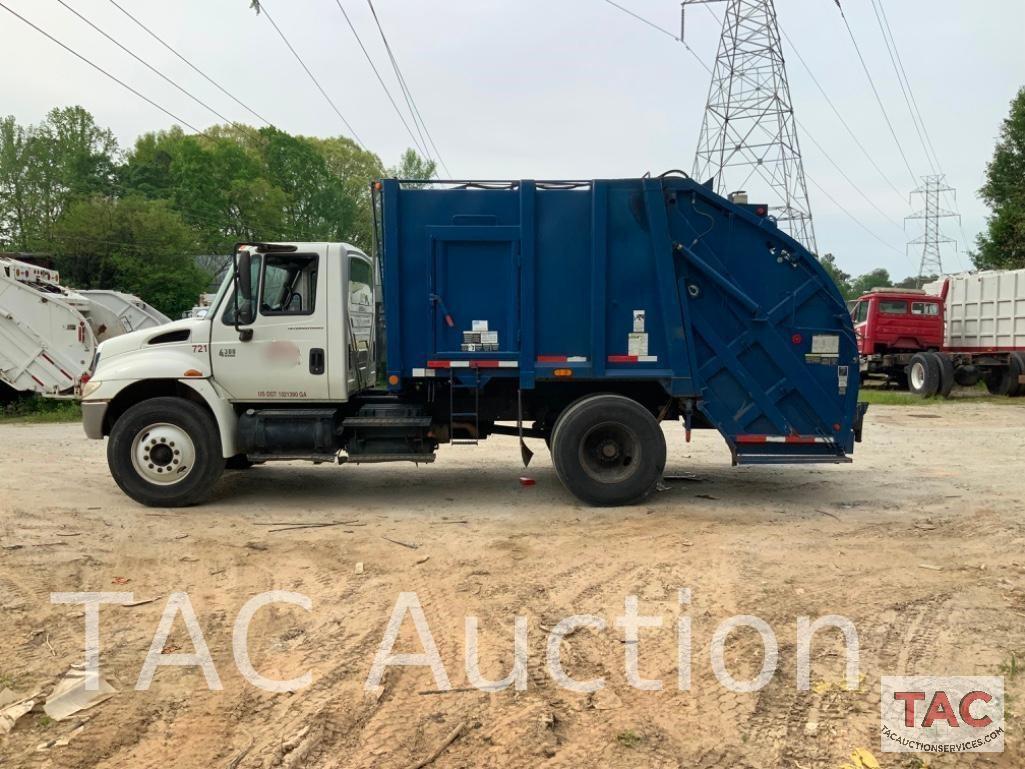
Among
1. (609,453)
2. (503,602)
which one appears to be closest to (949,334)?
(609,453)

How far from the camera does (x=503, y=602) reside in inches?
179

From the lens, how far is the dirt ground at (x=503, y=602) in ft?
10.0

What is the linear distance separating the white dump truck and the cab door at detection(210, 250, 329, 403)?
9903 mm

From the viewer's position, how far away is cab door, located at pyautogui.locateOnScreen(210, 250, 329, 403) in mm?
7047

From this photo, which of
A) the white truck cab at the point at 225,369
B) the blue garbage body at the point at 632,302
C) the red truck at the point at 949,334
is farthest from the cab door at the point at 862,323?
the white truck cab at the point at 225,369

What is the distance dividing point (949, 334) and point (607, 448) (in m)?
18.5

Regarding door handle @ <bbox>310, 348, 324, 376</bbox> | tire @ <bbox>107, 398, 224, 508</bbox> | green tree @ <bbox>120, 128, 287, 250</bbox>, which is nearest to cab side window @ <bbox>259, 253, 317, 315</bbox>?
door handle @ <bbox>310, 348, 324, 376</bbox>

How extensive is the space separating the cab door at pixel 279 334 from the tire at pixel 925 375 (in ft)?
57.0

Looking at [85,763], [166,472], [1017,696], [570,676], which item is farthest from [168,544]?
[1017,696]

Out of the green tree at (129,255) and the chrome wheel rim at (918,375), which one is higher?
the green tree at (129,255)

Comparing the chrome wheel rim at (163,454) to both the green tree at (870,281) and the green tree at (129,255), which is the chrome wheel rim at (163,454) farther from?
the green tree at (870,281)

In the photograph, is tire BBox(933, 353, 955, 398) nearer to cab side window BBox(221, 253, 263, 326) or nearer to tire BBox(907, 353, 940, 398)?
tire BBox(907, 353, 940, 398)

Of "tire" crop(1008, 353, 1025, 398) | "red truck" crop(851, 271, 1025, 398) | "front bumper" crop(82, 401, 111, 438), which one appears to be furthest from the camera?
"red truck" crop(851, 271, 1025, 398)

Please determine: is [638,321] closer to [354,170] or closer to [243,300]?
[243,300]
